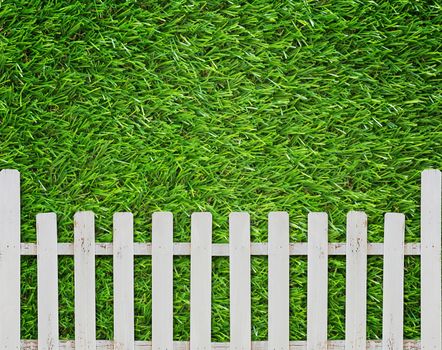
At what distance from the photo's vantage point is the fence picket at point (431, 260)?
297 cm

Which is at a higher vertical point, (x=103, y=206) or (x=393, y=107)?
(x=393, y=107)

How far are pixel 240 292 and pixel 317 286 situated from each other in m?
0.43

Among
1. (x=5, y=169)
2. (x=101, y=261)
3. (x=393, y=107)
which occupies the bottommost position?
(x=101, y=261)

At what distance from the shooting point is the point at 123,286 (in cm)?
289

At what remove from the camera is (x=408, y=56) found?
3.09 meters

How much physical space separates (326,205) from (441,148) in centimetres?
78

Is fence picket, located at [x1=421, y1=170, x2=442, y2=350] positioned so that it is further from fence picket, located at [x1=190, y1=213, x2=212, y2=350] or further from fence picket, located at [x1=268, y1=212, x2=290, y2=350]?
fence picket, located at [x1=190, y1=213, x2=212, y2=350]

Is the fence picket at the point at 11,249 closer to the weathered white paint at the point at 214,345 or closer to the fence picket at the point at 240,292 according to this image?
the weathered white paint at the point at 214,345

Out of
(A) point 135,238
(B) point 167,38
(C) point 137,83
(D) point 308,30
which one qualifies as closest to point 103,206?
(A) point 135,238

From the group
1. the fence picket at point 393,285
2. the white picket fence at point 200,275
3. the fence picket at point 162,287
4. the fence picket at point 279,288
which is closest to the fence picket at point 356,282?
the white picket fence at point 200,275

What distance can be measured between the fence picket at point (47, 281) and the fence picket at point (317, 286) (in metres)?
1.43

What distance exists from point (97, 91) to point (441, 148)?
6.74ft

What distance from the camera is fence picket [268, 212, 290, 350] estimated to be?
9.44 ft

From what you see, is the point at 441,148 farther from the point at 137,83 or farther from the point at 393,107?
the point at 137,83
